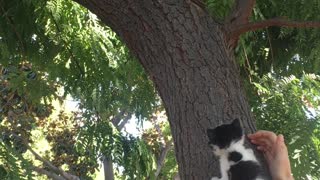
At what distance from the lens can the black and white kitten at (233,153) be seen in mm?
1791

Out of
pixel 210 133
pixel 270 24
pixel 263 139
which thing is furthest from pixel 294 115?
pixel 210 133

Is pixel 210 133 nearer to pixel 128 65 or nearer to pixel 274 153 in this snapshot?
pixel 274 153

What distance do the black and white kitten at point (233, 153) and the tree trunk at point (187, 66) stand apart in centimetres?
3

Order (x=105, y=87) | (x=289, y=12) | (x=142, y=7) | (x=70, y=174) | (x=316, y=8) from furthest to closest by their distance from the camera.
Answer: (x=70, y=174)
(x=105, y=87)
(x=289, y=12)
(x=316, y=8)
(x=142, y=7)

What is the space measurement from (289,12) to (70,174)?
7.46 m

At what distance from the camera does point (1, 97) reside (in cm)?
719

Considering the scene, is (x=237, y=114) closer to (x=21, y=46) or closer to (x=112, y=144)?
(x=21, y=46)

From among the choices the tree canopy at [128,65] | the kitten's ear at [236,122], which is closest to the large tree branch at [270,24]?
the tree canopy at [128,65]

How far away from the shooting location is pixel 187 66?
6.26ft

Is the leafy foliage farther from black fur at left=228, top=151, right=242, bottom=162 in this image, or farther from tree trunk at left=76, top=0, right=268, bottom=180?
tree trunk at left=76, top=0, right=268, bottom=180

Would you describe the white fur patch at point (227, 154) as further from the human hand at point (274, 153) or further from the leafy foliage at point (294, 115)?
the leafy foliage at point (294, 115)

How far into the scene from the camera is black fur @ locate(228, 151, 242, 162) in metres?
1.88

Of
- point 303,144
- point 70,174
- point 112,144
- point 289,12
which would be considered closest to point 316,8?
point 289,12

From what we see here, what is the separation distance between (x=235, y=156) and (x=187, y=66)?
389mm
